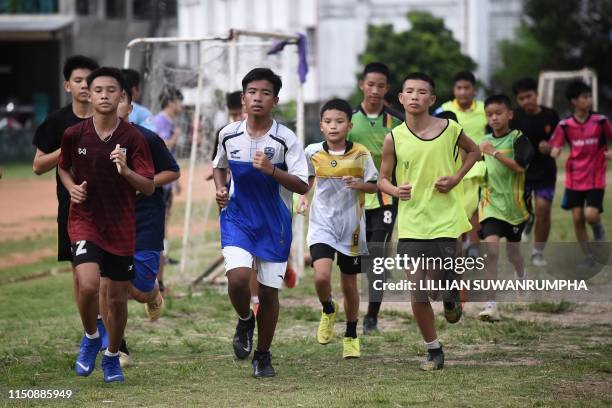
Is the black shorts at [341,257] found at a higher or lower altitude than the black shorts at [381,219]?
lower

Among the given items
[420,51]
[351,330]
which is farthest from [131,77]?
[420,51]

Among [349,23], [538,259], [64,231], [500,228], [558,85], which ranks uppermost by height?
[349,23]

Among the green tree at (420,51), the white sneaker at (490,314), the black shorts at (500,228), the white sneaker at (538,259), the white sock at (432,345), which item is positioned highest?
the green tree at (420,51)

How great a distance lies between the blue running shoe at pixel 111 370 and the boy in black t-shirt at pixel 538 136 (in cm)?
633

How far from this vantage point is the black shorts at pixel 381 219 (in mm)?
10359

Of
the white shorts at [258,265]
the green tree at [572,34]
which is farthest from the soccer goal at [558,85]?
the white shorts at [258,265]

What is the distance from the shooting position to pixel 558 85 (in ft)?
122

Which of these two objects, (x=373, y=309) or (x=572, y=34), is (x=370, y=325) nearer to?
(x=373, y=309)

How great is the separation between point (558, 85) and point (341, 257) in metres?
29.4

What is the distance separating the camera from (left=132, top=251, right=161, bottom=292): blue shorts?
885 cm

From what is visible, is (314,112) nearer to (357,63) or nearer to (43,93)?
(357,63)

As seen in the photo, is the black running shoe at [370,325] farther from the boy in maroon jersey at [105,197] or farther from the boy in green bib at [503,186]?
the boy in maroon jersey at [105,197]

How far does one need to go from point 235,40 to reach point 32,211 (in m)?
12.3

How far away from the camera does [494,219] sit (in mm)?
11250
